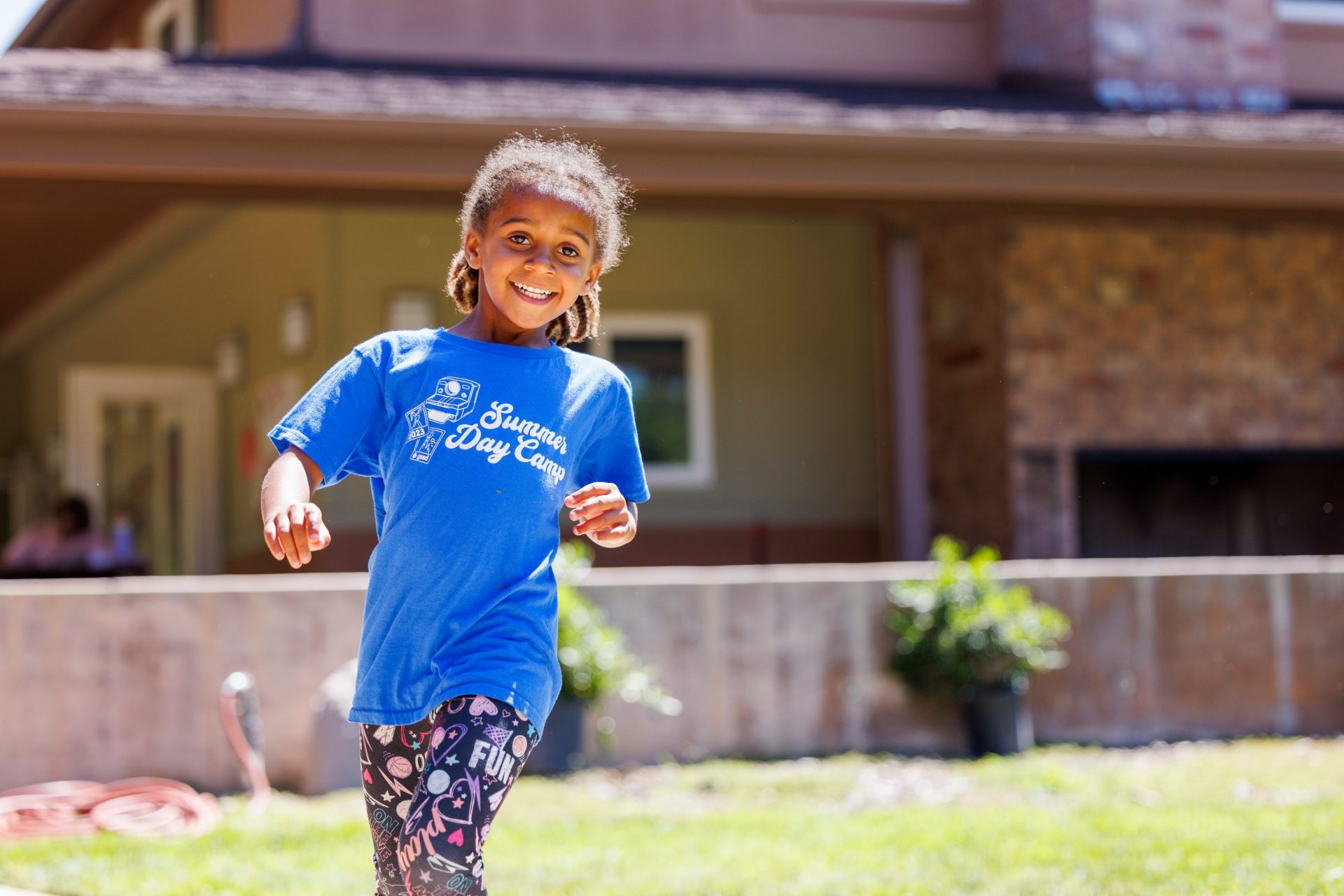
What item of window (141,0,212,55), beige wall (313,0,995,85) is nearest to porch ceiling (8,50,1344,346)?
beige wall (313,0,995,85)

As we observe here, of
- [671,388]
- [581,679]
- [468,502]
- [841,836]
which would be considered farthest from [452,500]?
[671,388]

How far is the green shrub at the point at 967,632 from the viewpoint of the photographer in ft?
24.4

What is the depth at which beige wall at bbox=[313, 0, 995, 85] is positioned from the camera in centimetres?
998

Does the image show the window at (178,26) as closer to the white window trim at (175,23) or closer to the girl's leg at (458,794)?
the white window trim at (175,23)

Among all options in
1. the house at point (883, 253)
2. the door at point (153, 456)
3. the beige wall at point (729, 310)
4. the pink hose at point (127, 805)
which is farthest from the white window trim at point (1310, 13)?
the pink hose at point (127, 805)

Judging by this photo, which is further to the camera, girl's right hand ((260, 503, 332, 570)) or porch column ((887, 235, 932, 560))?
porch column ((887, 235, 932, 560))

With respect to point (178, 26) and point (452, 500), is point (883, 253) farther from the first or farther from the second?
point (452, 500)

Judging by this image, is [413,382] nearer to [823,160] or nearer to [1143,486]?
[823,160]

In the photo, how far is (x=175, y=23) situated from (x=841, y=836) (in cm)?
960

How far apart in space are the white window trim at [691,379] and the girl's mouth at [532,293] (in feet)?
25.7

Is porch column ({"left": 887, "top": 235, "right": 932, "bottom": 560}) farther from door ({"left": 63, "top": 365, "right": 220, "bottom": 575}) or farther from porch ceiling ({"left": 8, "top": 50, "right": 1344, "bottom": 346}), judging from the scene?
door ({"left": 63, "top": 365, "right": 220, "bottom": 575})

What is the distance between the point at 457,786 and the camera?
2480 millimetres

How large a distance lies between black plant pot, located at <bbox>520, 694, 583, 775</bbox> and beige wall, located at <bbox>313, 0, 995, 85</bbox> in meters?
4.66

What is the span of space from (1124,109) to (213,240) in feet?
22.2
